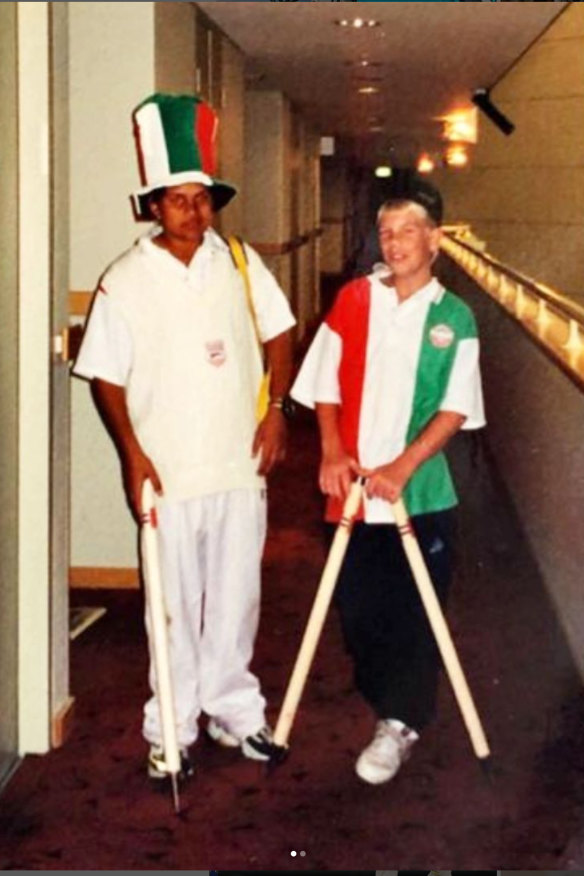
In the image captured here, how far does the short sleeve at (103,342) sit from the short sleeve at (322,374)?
0.32 metres

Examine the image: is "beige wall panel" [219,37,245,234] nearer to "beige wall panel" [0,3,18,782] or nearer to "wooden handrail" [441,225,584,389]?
"wooden handrail" [441,225,584,389]

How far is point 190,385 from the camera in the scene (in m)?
2.35

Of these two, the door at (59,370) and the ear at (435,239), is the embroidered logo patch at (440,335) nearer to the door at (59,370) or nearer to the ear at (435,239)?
the ear at (435,239)

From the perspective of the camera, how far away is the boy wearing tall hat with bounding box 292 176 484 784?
2.36 metres

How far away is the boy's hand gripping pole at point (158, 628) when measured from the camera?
2297 mm

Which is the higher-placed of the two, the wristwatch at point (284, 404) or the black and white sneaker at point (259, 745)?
the wristwatch at point (284, 404)

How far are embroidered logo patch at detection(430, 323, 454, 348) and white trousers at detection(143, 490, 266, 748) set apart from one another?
41cm

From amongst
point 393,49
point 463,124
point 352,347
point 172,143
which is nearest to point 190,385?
point 352,347

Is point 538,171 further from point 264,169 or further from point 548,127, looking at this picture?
point 264,169

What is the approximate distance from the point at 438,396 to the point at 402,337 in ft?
0.40

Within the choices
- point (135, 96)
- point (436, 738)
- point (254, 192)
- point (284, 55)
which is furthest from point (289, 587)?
point (254, 192)

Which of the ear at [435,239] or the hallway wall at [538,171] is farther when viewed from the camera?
the hallway wall at [538,171]

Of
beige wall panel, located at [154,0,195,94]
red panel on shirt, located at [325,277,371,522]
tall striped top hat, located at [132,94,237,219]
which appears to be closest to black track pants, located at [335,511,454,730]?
red panel on shirt, located at [325,277,371,522]

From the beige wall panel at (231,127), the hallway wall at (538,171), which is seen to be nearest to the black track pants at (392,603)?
the hallway wall at (538,171)
